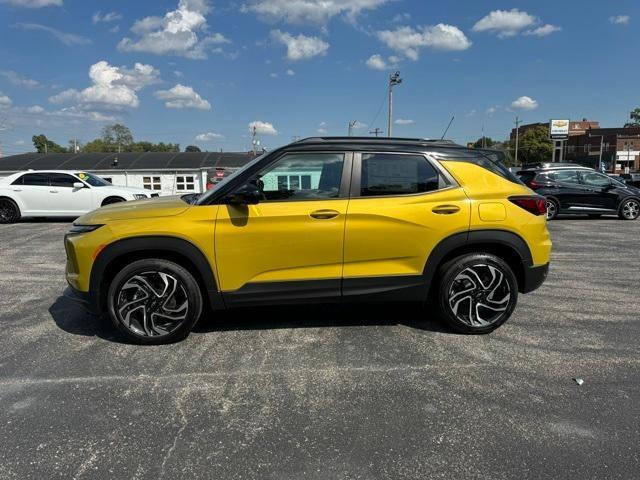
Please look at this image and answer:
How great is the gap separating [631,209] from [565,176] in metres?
2.12

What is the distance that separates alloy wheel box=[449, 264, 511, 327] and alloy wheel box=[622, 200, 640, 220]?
12.2 metres

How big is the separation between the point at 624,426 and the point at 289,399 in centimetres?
206

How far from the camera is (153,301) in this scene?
4.00 metres

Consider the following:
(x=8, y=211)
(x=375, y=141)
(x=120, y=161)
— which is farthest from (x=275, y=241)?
(x=120, y=161)

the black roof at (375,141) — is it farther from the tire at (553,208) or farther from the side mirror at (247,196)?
the tire at (553,208)

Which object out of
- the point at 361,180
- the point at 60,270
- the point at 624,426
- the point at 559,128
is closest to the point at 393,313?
the point at 361,180

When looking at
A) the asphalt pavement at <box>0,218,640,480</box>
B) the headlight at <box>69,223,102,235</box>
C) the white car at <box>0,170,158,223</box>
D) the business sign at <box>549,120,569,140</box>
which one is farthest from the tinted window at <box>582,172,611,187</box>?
the business sign at <box>549,120,569,140</box>

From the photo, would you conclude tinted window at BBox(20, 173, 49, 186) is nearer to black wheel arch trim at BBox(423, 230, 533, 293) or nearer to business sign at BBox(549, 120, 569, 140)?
black wheel arch trim at BBox(423, 230, 533, 293)

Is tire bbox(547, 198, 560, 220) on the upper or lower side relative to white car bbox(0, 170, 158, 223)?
lower

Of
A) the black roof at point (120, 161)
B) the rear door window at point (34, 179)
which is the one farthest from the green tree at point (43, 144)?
the rear door window at point (34, 179)

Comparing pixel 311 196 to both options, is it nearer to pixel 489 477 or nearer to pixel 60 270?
pixel 489 477

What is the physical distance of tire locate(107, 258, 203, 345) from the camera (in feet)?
12.9

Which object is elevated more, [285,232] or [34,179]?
[34,179]

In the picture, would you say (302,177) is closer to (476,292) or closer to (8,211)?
(476,292)
